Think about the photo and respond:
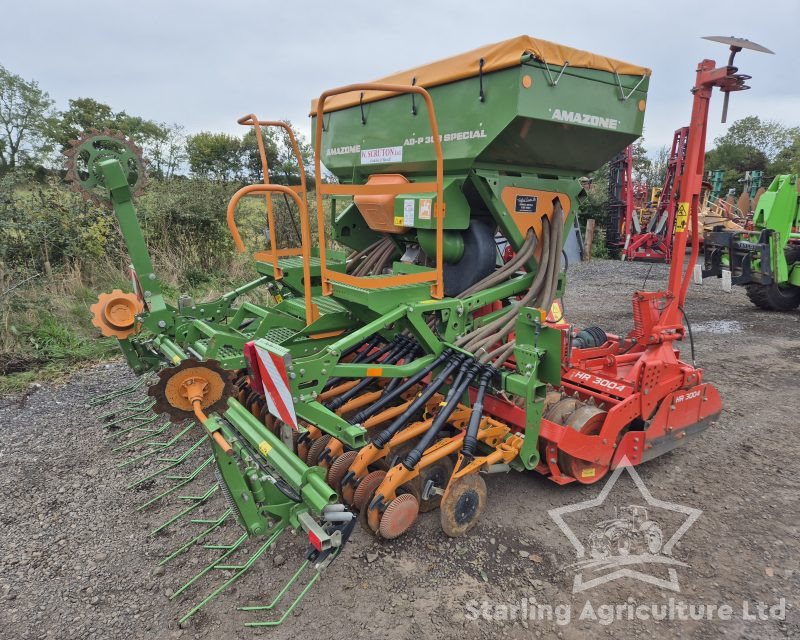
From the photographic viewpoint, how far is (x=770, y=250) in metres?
A: 8.30

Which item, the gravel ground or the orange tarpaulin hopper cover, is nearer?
the gravel ground

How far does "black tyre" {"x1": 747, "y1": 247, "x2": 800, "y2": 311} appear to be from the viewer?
861cm

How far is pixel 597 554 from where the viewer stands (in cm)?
295

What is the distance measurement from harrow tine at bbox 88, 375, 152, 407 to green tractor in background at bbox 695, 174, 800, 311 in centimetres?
866

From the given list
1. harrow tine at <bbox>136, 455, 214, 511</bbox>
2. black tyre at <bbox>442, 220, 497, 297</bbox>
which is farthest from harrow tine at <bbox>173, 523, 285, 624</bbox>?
black tyre at <bbox>442, 220, 497, 297</bbox>

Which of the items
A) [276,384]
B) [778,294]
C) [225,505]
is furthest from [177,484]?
[778,294]

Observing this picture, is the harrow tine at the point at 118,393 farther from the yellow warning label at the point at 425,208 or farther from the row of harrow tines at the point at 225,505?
the yellow warning label at the point at 425,208

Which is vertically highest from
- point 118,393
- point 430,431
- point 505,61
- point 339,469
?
point 505,61

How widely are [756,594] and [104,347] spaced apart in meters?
6.74

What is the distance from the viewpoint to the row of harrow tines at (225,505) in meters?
2.40

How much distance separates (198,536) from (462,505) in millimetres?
1589

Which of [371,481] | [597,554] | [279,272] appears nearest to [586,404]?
[597,554]

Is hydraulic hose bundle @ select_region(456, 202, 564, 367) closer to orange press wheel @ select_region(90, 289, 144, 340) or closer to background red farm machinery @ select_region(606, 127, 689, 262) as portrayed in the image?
orange press wheel @ select_region(90, 289, 144, 340)

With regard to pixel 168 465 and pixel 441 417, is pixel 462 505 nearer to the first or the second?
pixel 441 417
